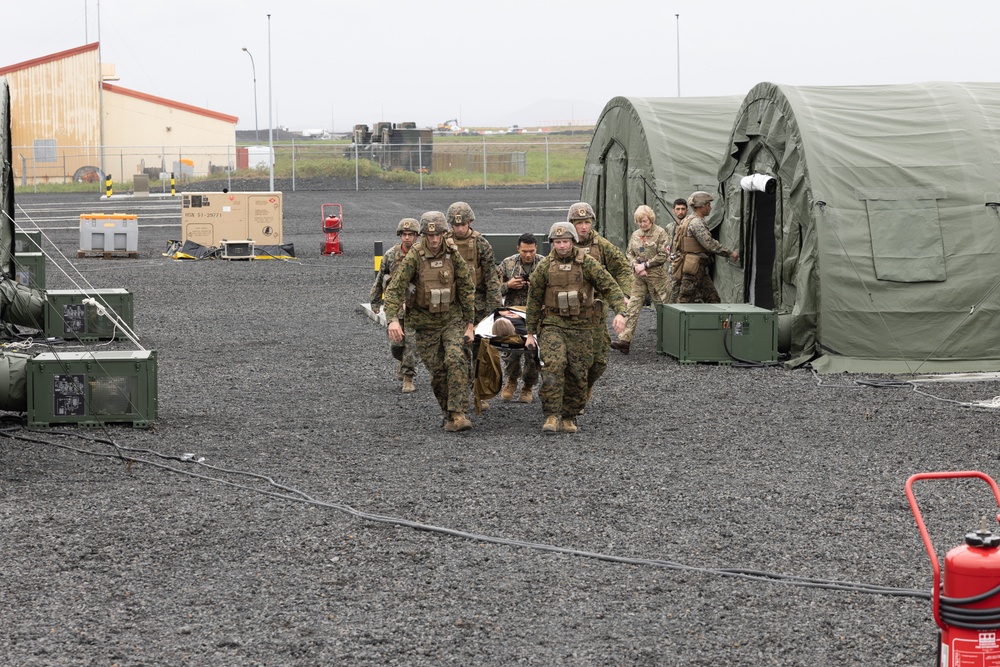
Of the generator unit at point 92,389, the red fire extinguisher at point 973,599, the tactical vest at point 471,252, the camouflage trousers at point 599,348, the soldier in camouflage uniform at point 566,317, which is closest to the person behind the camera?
the red fire extinguisher at point 973,599

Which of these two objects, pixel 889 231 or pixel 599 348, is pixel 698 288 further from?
pixel 599 348

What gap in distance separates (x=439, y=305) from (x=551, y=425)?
4.08 feet

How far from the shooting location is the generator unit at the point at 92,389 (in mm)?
9672

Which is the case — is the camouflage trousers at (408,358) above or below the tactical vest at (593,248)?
below

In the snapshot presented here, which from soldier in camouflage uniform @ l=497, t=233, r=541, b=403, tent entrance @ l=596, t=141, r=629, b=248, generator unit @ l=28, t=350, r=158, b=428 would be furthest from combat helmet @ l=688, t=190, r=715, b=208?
generator unit @ l=28, t=350, r=158, b=428

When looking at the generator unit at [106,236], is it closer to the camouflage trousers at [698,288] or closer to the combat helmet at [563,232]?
the camouflage trousers at [698,288]

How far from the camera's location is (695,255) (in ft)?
49.3

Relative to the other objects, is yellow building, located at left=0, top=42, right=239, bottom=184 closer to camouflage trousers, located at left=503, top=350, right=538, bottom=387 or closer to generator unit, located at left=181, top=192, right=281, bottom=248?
generator unit, located at left=181, top=192, right=281, bottom=248

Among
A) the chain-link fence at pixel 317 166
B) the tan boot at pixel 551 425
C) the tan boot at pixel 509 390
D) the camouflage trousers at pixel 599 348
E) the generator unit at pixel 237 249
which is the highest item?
the chain-link fence at pixel 317 166

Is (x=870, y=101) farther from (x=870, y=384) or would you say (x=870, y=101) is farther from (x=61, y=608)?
(x=61, y=608)

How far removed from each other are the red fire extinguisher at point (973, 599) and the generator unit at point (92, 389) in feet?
23.5

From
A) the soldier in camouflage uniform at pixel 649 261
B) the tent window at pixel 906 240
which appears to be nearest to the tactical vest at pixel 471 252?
the soldier in camouflage uniform at pixel 649 261

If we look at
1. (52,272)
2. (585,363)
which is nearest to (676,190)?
(585,363)

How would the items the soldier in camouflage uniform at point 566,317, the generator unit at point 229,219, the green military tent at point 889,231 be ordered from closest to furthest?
the soldier in camouflage uniform at point 566,317, the green military tent at point 889,231, the generator unit at point 229,219
